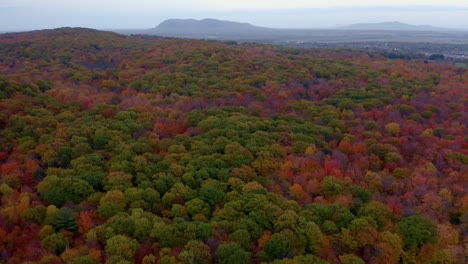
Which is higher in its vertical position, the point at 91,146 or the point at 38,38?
the point at 38,38

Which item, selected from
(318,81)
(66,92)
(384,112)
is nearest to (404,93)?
(384,112)

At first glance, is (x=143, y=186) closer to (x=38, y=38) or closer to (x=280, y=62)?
(x=280, y=62)

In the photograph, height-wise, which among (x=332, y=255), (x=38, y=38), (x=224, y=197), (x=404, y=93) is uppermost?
(x=38, y=38)

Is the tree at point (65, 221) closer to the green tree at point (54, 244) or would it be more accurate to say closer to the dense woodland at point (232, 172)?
the dense woodland at point (232, 172)

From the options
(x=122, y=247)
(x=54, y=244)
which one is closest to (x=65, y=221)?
(x=54, y=244)

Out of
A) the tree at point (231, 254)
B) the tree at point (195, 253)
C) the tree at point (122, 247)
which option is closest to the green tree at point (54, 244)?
the tree at point (122, 247)

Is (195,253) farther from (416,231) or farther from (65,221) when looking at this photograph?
(416,231)

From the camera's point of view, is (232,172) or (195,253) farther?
(232,172)

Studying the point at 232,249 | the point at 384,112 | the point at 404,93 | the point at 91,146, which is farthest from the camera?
the point at 404,93
